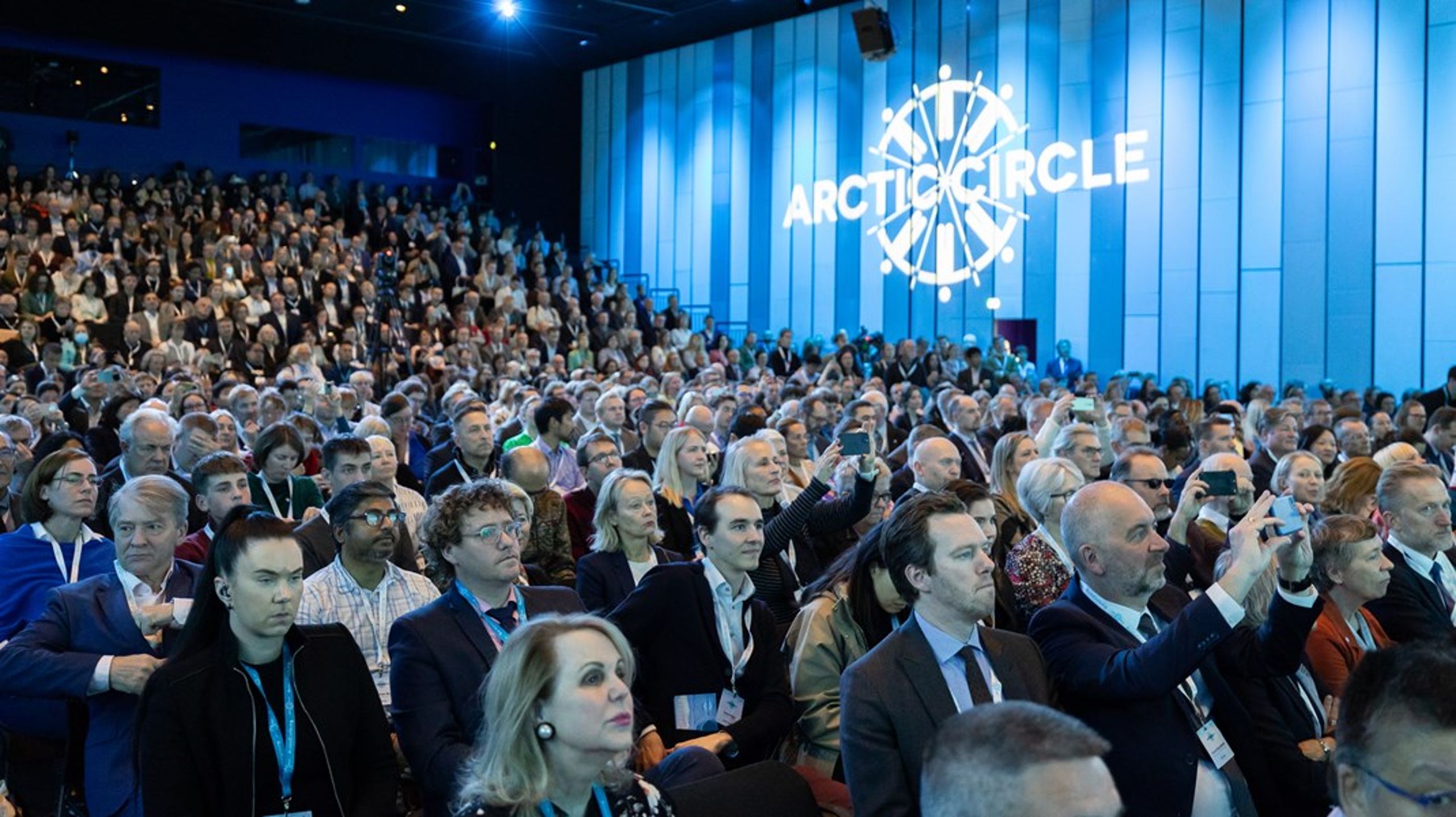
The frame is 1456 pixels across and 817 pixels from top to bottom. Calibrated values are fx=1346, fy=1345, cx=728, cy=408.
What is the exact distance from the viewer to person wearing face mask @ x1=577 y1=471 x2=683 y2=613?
16.1 ft

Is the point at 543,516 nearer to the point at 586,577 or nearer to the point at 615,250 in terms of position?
the point at 586,577

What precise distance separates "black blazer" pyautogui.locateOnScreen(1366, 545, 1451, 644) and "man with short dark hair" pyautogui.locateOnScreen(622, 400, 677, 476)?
4.03 metres

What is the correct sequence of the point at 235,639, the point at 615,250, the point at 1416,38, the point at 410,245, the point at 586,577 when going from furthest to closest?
the point at 615,250 → the point at 410,245 → the point at 1416,38 → the point at 586,577 → the point at 235,639

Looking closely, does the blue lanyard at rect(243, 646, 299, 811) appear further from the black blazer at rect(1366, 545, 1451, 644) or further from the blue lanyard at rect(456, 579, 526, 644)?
the black blazer at rect(1366, 545, 1451, 644)

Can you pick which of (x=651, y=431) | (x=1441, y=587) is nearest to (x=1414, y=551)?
(x=1441, y=587)

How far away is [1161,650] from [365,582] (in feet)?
8.21

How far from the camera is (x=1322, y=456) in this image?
844 cm

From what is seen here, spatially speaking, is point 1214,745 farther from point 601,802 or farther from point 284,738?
point 284,738

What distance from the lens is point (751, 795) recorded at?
2.85m

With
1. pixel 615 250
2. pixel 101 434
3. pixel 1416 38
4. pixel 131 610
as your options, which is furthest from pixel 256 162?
pixel 131 610

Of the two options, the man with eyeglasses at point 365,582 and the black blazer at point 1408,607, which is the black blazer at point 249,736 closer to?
the man with eyeglasses at point 365,582

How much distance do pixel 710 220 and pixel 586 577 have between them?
18.5 meters

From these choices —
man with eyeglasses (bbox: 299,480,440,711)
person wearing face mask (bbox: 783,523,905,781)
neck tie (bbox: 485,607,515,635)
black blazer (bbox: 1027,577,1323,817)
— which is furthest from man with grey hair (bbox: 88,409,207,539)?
black blazer (bbox: 1027,577,1323,817)

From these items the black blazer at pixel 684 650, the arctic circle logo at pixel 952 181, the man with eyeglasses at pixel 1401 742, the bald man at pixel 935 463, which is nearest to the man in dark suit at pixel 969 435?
the bald man at pixel 935 463
